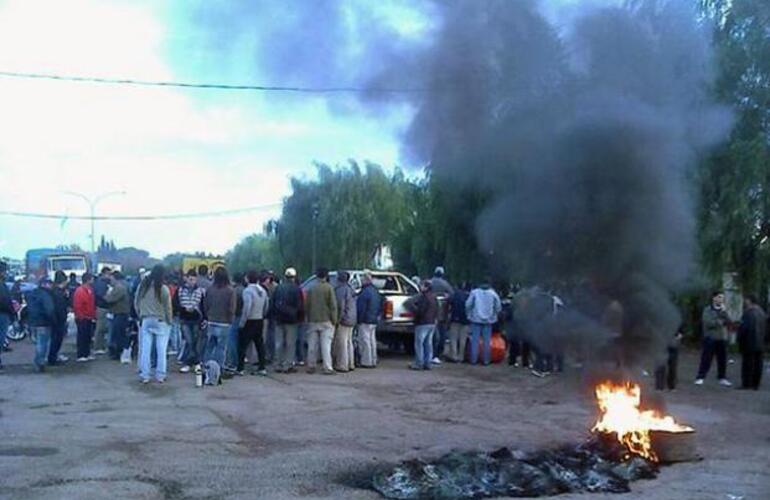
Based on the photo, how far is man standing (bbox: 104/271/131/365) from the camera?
16.6 meters

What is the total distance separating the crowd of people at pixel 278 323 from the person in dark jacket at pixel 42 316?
0.06ft

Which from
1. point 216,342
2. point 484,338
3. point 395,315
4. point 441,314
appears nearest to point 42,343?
point 216,342

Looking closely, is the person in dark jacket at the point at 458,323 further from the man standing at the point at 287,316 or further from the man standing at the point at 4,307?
the man standing at the point at 4,307

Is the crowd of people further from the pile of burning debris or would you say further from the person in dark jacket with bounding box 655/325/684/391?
the pile of burning debris

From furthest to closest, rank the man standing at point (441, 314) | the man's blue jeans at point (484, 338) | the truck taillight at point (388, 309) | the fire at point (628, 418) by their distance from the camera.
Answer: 1. the truck taillight at point (388, 309)
2. the man standing at point (441, 314)
3. the man's blue jeans at point (484, 338)
4. the fire at point (628, 418)

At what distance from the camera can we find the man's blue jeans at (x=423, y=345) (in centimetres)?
1703

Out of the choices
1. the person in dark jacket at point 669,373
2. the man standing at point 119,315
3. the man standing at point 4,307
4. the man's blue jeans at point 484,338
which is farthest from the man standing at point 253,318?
the person in dark jacket at point 669,373

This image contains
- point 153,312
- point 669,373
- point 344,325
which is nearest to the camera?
point 153,312

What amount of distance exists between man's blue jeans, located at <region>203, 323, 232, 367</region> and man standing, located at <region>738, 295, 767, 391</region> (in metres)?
8.51

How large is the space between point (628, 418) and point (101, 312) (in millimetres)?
12188

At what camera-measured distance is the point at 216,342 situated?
46.1 ft

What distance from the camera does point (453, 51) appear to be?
9578 millimetres

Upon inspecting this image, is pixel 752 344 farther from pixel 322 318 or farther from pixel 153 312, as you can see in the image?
pixel 153 312

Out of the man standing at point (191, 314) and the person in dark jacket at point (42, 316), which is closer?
the person in dark jacket at point (42, 316)
